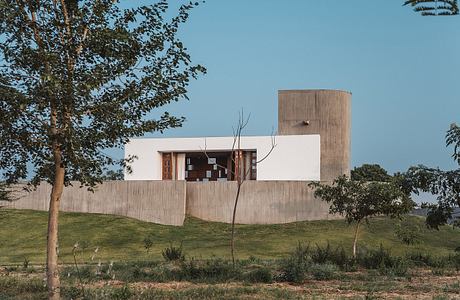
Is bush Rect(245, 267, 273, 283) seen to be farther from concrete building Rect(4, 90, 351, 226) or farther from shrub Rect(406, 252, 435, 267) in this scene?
concrete building Rect(4, 90, 351, 226)

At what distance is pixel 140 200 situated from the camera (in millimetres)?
46344

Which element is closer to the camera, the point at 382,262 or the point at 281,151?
the point at 382,262

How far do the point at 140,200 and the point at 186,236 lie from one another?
6089 mm

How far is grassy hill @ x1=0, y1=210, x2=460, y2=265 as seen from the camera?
3641 centimetres

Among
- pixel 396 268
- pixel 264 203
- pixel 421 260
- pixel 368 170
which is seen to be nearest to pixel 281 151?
pixel 264 203

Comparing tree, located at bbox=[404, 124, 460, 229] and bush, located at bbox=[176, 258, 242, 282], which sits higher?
tree, located at bbox=[404, 124, 460, 229]

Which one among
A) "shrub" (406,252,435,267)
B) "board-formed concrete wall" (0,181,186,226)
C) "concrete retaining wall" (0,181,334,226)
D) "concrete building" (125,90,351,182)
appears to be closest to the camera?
"shrub" (406,252,435,267)

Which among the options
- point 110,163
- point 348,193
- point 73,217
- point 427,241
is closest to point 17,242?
point 73,217

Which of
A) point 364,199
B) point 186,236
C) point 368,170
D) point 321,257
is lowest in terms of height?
point 186,236

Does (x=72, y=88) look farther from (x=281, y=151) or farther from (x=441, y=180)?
(x=281, y=151)

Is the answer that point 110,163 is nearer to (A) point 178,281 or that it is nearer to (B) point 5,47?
(B) point 5,47

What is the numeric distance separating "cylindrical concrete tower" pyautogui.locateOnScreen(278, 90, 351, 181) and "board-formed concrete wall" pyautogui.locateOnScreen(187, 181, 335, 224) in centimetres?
1138

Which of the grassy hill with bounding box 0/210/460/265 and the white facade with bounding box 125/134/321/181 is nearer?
the grassy hill with bounding box 0/210/460/265

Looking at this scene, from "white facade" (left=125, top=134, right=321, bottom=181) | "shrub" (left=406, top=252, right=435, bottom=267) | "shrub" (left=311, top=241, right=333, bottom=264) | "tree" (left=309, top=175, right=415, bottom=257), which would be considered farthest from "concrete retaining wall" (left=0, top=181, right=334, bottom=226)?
"shrub" (left=311, top=241, right=333, bottom=264)
